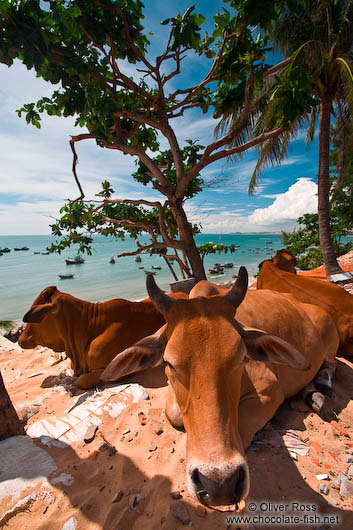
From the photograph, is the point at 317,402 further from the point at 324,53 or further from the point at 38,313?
the point at 324,53

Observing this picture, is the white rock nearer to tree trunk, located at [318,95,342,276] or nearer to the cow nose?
the cow nose

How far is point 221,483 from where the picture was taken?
4.70 ft

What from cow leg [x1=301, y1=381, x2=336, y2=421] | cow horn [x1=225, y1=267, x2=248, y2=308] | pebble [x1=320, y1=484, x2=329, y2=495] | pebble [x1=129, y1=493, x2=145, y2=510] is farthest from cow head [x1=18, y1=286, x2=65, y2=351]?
pebble [x1=320, y1=484, x2=329, y2=495]

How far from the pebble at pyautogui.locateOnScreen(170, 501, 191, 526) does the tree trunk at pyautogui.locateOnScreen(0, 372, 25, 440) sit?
200 centimetres

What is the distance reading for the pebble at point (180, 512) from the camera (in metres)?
1.81

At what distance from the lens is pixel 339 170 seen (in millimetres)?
15742

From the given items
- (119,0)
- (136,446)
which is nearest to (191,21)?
(119,0)

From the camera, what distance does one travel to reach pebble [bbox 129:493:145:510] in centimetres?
197

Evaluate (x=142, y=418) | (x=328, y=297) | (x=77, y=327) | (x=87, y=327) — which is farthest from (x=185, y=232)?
(x=142, y=418)

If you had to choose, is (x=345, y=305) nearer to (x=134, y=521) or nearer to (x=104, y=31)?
(x=134, y=521)

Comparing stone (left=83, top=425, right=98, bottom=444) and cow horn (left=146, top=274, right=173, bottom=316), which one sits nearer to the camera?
cow horn (left=146, top=274, right=173, bottom=316)

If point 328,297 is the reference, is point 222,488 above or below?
below

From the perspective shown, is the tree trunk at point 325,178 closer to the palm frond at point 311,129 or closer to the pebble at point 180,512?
the palm frond at point 311,129

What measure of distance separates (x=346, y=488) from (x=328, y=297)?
129 inches
